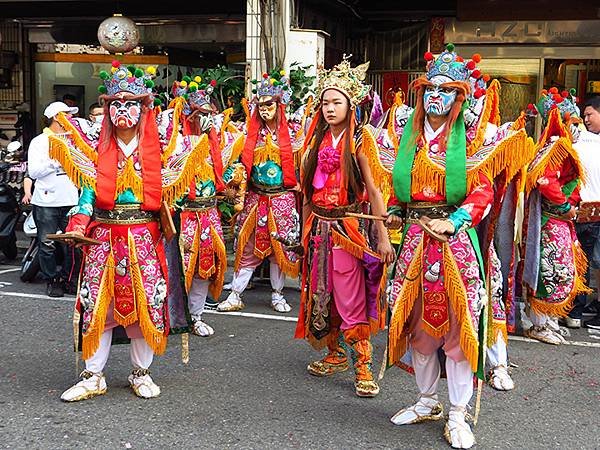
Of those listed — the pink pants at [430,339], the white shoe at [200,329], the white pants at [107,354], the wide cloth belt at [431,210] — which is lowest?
the white shoe at [200,329]

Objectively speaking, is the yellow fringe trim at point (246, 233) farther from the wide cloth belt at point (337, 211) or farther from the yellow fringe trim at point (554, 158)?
the yellow fringe trim at point (554, 158)

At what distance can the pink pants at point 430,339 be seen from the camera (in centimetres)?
404

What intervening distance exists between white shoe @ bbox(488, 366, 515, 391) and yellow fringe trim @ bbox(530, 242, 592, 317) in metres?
1.15

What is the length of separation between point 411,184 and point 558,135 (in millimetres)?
2262

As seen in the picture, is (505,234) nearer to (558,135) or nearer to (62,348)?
(558,135)

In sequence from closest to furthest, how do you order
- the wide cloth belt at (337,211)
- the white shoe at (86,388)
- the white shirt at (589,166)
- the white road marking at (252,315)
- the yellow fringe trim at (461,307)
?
the yellow fringe trim at (461,307) < the white shoe at (86,388) < the wide cloth belt at (337,211) < the white road marking at (252,315) < the white shirt at (589,166)

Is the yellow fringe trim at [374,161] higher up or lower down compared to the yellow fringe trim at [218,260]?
higher up

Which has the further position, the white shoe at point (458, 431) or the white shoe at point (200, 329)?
the white shoe at point (200, 329)

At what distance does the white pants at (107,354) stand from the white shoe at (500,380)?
2165 millimetres

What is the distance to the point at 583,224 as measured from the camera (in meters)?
6.62

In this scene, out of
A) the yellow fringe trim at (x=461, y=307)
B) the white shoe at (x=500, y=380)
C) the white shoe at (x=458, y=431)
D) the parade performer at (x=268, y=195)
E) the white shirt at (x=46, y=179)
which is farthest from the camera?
the white shirt at (x=46, y=179)

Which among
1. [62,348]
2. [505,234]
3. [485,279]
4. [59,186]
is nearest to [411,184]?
[485,279]

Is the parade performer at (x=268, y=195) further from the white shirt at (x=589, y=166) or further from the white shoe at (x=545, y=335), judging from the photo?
the white shirt at (x=589, y=166)

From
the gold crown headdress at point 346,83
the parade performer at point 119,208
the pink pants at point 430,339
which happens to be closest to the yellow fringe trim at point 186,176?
the parade performer at point 119,208
